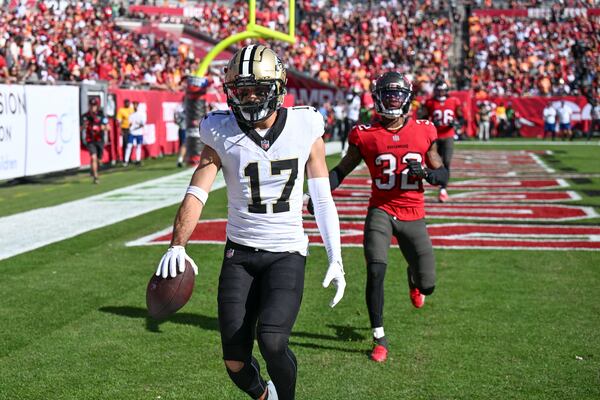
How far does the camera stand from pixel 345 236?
478 inches

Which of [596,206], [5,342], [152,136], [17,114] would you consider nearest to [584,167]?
[596,206]

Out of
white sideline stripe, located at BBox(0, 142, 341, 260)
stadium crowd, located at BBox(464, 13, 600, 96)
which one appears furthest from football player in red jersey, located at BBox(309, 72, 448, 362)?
stadium crowd, located at BBox(464, 13, 600, 96)

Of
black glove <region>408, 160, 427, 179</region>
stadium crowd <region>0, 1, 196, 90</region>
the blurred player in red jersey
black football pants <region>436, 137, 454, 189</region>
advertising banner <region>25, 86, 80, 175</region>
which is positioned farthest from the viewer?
stadium crowd <region>0, 1, 196, 90</region>

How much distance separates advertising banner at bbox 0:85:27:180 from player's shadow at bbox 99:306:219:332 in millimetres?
9968

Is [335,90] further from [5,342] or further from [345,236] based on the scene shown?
[5,342]

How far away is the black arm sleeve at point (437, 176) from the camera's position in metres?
7.01

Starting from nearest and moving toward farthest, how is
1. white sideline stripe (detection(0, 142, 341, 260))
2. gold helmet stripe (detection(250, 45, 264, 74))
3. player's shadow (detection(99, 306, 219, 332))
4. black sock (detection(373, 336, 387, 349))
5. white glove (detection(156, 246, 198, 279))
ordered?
white glove (detection(156, 246, 198, 279)) < gold helmet stripe (detection(250, 45, 264, 74)) < black sock (detection(373, 336, 387, 349)) < player's shadow (detection(99, 306, 219, 332)) < white sideline stripe (detection(0, 142, 341, 260))

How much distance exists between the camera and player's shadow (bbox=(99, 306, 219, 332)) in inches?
293

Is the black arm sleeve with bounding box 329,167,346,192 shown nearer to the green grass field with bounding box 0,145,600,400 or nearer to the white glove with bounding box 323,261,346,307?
the green grass field with bounding box 0,145,600,400

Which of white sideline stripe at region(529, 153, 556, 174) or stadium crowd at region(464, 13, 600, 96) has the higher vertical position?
stadium crowd at region(464, 13, 600, 96)

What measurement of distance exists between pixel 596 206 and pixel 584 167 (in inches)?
324

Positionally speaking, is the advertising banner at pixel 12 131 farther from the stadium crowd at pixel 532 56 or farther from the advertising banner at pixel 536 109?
the stadium crowd at pixel 532 56

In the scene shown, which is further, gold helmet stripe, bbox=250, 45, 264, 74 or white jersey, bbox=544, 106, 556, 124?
white jersey, bbox=544, 106, 556, 124

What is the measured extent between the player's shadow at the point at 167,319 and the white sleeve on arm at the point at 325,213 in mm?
2699
